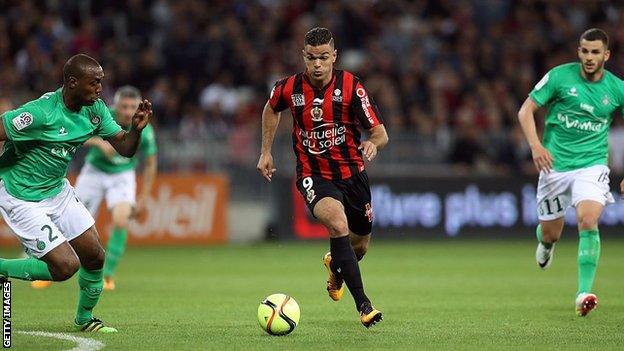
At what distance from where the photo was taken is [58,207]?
8.87 metres

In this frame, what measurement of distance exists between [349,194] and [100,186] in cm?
531

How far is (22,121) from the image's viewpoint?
8336 millimetres

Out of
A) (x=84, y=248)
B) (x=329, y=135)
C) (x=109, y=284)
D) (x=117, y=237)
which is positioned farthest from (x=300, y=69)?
(x=84, y=248)

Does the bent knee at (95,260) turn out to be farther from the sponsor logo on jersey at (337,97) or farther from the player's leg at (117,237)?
the player's leg at (117,237)

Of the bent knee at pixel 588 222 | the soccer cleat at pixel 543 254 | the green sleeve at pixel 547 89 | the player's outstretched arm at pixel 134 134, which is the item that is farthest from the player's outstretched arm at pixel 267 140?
the soccer cleat at pixel 543 254

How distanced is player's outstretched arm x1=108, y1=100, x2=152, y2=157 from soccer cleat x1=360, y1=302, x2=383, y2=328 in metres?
2.19

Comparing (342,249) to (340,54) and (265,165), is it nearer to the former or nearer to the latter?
(265,165)

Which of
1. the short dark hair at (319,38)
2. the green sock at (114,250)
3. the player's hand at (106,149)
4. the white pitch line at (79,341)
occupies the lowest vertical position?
the green sock at (114,250)

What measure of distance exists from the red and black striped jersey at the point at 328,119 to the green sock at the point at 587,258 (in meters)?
2.41

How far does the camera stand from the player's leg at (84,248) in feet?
29.1

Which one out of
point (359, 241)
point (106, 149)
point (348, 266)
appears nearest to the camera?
point (348, 266)

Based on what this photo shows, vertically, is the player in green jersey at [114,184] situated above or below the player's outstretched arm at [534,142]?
below

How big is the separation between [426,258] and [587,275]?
752cm

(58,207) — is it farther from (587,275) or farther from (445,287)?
(445,287)
